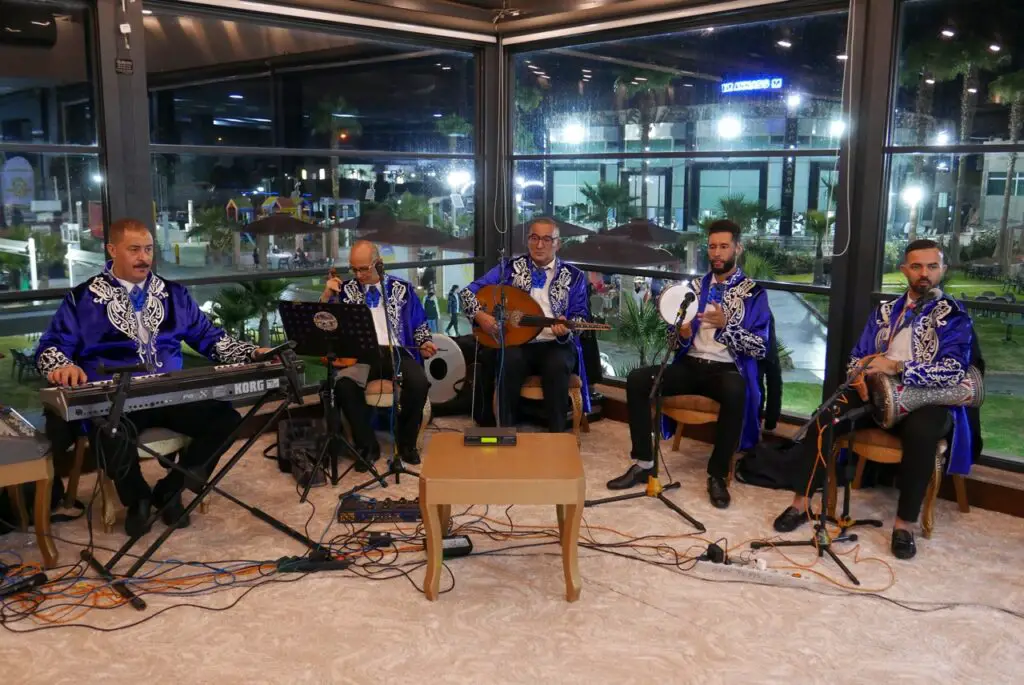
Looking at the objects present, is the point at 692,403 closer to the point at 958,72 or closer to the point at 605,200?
the point at 605,200

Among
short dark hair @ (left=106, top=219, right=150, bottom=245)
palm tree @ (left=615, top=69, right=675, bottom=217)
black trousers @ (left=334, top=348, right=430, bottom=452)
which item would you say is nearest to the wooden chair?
short dark hair @ (left=106, top=219, right=150, bottom=245)

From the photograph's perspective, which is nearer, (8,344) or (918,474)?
(918,474)

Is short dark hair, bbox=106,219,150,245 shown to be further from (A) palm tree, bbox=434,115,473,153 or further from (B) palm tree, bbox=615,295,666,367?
(B) palm tree, bbox=615,295,666,367

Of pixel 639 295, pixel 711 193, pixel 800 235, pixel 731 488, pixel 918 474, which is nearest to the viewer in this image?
pixel 918 474

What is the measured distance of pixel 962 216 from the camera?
4.31 m

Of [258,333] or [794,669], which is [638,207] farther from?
[794,669]

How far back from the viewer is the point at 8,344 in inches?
173

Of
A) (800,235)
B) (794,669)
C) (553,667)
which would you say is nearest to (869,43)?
(800,235)

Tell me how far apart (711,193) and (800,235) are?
61 centimetres

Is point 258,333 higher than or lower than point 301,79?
lower

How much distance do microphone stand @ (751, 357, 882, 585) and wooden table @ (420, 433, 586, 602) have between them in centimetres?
87

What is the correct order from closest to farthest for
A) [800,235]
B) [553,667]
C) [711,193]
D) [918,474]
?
[553,667]
[918,474]
[800,235]
[711,193]

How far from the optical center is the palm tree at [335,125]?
5406 millimetres

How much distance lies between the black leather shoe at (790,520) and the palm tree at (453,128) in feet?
10.7
